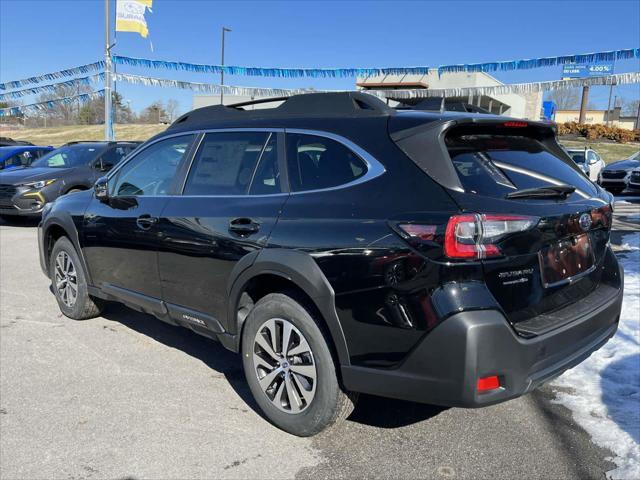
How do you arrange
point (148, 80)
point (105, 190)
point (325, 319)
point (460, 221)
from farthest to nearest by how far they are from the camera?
1. point (148, 80)
2. point (105, 190)
3. point (325, 319)
4. point (460, 221)

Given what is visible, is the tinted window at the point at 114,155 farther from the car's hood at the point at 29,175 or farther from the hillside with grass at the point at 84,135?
the hillside with grass at the point at 84,135

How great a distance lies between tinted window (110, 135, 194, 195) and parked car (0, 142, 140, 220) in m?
6.66

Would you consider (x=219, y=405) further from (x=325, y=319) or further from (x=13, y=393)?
(x=13, y=393)

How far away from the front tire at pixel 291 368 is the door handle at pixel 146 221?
1144mm

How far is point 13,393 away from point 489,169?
3.35 meters

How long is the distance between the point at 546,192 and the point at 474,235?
24.7 inches

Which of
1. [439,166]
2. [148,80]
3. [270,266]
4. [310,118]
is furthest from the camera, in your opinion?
[148,80]

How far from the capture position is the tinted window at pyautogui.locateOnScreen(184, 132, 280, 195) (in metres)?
3.30

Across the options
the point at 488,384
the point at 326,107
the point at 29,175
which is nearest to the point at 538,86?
the point at 29,175

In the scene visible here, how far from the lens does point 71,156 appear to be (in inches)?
449

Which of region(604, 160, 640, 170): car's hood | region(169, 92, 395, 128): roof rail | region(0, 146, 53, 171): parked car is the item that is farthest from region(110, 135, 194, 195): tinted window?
region(604, 160, 640, 170): car's hood

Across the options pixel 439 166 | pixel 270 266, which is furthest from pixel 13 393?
pixel 439 166

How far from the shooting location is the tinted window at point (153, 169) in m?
3.96

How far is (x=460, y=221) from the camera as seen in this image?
2379mm
